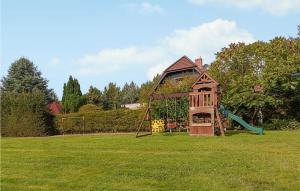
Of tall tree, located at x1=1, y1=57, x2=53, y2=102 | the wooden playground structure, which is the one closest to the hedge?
the wooden playground structure

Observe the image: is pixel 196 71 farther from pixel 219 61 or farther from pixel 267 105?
pixel 267 105

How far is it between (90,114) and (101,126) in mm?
1337

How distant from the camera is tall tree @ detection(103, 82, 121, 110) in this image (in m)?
71.4

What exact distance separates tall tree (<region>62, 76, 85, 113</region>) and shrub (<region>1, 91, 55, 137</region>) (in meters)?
26.9

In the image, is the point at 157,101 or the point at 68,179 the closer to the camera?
the point at 68,179

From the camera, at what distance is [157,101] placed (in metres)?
29.0

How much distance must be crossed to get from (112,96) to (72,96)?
14169 mm

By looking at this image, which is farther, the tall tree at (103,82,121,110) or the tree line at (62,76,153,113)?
the tall tree at (103,82,121,110)

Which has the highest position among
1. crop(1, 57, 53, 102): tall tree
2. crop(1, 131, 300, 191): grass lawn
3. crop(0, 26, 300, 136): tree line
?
crop(1, 57, 53, 102): tall tree

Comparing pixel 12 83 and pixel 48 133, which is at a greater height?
pixel 12 83

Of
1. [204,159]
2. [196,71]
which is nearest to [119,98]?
[196,71]

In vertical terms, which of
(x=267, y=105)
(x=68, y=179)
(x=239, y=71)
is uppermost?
(x=239, y=71)

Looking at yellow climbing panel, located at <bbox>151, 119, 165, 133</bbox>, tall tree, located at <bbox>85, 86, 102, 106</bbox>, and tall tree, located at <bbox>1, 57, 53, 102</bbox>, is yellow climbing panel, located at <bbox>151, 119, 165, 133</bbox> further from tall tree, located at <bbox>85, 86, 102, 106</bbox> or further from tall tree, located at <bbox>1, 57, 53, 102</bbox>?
tall tree, located at <bbox>85, 86, 102, 106</bbox>

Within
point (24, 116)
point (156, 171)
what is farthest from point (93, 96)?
point (156, 171)
